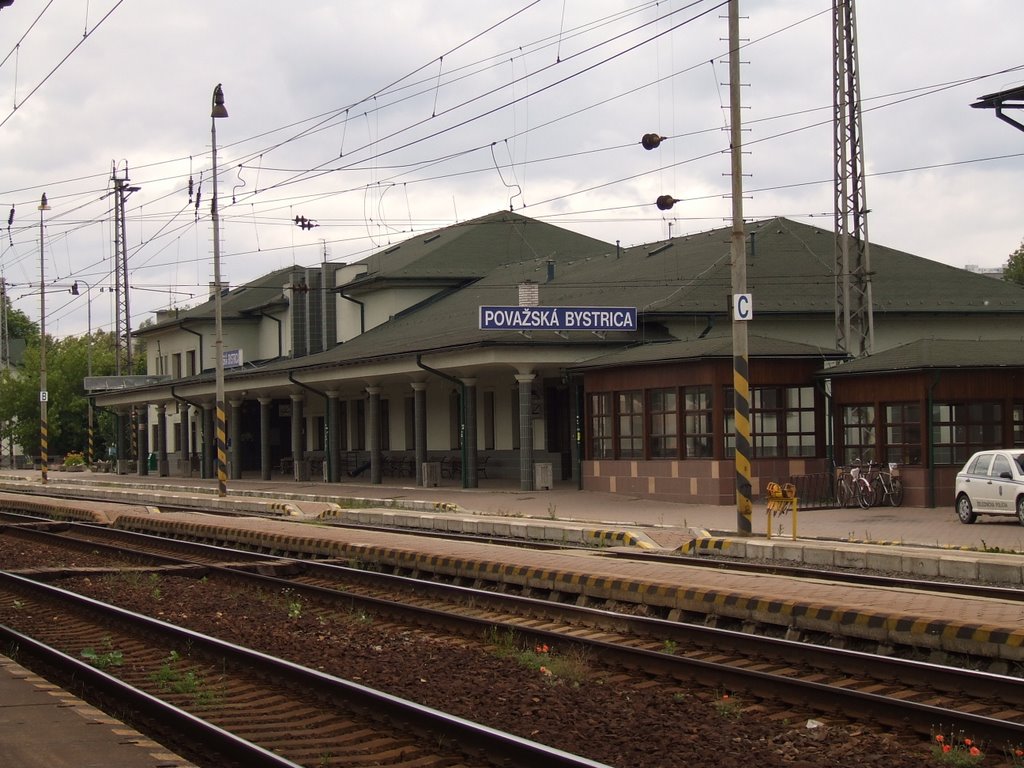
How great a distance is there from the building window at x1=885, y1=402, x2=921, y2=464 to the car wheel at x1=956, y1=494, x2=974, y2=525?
10.9ft

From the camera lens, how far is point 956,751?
7.38 metres

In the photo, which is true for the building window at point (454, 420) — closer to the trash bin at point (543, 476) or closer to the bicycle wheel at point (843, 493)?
the trash bin at point (543, 476)

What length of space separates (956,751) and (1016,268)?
7177cm

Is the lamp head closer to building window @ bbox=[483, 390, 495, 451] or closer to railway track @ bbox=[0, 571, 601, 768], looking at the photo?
building window @ bbox=[483, 390, 495, 451]

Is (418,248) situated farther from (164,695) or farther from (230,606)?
(164,695)

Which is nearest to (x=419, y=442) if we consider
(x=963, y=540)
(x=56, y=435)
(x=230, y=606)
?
(x=963, y=540)

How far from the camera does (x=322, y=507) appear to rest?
3247 centimetres

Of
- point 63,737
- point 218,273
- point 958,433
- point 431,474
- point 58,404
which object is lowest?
point 63,737

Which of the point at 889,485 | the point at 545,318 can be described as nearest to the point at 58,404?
the point at 545,318

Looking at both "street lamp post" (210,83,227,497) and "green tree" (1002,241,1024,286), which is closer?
"street lamp post" (210,83,227,497)

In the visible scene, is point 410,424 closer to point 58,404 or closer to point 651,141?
point 651,141

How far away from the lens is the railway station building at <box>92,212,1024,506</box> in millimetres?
26578

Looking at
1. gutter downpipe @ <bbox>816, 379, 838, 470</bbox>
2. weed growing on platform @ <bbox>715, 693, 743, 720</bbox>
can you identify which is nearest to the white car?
gutter downpipe @ <bbox>816, 379, 838, 470</bbox>

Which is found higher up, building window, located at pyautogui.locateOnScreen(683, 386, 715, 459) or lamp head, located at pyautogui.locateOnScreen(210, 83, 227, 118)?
lamp head, located at pyautogui.locateOnScreen(210, 83, 227, 118)
